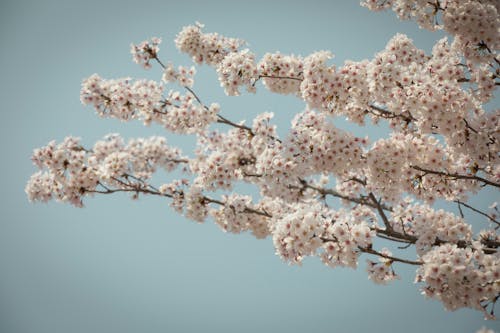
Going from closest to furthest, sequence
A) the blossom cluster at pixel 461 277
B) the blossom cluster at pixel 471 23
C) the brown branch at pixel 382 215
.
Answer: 1. the blossom cluster at pixel 461 277
2. the blossom cluster at pixel 471 23
3. the brown branch at pixel 382 215

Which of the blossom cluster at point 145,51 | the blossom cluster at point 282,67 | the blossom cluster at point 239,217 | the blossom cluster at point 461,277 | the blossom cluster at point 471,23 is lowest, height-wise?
the blossom cluster at point 461,277

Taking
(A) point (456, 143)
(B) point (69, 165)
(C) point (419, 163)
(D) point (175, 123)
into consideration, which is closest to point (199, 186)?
(D) point (175, 123)

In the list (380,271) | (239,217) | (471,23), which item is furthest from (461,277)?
(239,217)

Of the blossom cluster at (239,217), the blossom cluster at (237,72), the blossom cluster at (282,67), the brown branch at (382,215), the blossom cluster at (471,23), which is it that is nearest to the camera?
the blossom cluster at (471,23)

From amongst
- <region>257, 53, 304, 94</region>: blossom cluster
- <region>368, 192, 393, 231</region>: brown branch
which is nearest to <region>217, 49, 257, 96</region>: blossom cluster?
<region>257, 53, 304, 94</region>: blossom cluster

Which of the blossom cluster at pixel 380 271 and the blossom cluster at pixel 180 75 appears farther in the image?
the blossom cluster at pixel 180 75

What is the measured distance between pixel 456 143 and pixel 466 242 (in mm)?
1668

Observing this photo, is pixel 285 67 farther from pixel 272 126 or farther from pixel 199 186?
pixel 199 186

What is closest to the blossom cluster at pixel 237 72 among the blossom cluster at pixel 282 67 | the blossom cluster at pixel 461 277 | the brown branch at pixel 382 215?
the blossom cluster at pixel 282 67

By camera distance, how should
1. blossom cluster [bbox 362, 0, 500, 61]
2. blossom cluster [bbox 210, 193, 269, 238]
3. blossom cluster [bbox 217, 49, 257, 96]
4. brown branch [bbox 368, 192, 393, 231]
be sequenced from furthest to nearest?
blossom cluster [bbox 210, 193, 269, 238] → blossom cluster [bbox 217, 49, 257, 96] → brown branch [bbox 368, 192, 393, 231] → blossom cluster [bbox 362, 0, 500, 61]

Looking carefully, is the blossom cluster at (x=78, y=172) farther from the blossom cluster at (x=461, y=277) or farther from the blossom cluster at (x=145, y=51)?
the blossom cluster at (x=461, y=277)

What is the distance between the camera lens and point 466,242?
21.5ft

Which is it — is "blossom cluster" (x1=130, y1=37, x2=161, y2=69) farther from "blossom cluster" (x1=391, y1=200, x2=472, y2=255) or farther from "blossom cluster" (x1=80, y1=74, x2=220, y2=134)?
"blossom cluster" (x1=391, y1=200, x2=472, y2=255)

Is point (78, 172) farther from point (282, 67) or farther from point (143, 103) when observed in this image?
point (282, 67)
